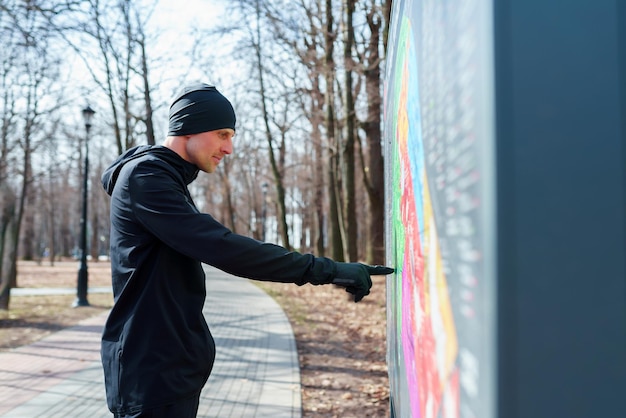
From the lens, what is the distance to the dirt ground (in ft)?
18.0

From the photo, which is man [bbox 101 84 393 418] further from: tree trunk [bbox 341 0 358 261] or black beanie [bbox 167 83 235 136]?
tree trunk [bbox 341 0 358 261]

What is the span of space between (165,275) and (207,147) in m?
0.56

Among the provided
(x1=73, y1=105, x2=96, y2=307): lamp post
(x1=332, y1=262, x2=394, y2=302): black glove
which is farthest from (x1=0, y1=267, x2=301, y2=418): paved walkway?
(x1=332, y1=262, x2=394, y2=302): black glove

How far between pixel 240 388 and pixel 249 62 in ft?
47.9

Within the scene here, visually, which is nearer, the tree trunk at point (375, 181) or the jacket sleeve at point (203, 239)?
the jacket sleeve at point (203, 239)

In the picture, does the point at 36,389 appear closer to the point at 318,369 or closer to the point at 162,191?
the point at 318,369

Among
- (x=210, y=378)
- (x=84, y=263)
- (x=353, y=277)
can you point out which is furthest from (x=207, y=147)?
(x=84, y=263)

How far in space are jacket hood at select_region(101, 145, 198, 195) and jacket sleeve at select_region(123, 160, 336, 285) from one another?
0.13m

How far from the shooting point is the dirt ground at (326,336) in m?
5.49

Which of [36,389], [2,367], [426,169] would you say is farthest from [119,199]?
[2,367]

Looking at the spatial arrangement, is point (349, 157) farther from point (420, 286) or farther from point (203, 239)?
point (420, 286)

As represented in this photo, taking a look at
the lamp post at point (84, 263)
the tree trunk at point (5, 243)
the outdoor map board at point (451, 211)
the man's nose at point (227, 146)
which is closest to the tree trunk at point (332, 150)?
the lamp post at point (84, 263)

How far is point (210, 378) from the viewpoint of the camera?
6.30m

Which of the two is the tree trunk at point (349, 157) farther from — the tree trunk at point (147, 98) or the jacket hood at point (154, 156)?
the jacket hood at point (154, 156)
